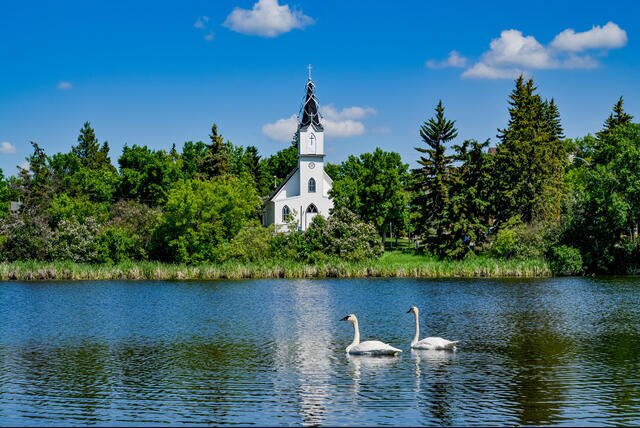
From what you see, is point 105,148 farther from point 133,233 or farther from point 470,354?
point 470,354

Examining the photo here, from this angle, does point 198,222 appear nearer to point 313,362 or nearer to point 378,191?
point 378,191

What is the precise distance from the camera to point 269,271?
61.3m

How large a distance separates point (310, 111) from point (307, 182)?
882cm

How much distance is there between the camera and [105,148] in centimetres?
12588

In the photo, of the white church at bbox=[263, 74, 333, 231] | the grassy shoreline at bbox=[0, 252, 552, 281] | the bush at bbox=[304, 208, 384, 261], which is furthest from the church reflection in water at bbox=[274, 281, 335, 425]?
the white church at bbox=[263, 74, 333, 231]

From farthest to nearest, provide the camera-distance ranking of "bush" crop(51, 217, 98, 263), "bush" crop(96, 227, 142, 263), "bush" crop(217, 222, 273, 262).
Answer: "bush" crop(51, 217, 98, 263) → "bush" crop(96, 227, 142, 263) → "bush" crop(217, 222, 273, 262)

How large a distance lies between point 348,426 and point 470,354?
31.6 ft

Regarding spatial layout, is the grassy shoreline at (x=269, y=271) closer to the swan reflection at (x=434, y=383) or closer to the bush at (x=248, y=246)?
the bush at (x=248, y=246)

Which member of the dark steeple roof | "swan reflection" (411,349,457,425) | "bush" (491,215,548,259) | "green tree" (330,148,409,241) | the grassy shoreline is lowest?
"swan reflection" (411,349,457,425)

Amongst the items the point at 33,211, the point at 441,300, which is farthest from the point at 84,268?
the point at 441,300

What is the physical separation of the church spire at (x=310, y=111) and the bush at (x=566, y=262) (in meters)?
35.2

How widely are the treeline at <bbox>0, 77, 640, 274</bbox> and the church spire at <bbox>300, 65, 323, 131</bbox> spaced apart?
7.78 meters

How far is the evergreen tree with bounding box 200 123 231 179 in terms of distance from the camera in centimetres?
9381

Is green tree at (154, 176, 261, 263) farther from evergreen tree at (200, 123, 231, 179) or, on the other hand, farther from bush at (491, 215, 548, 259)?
bush at (491, 215, 548, 259)
